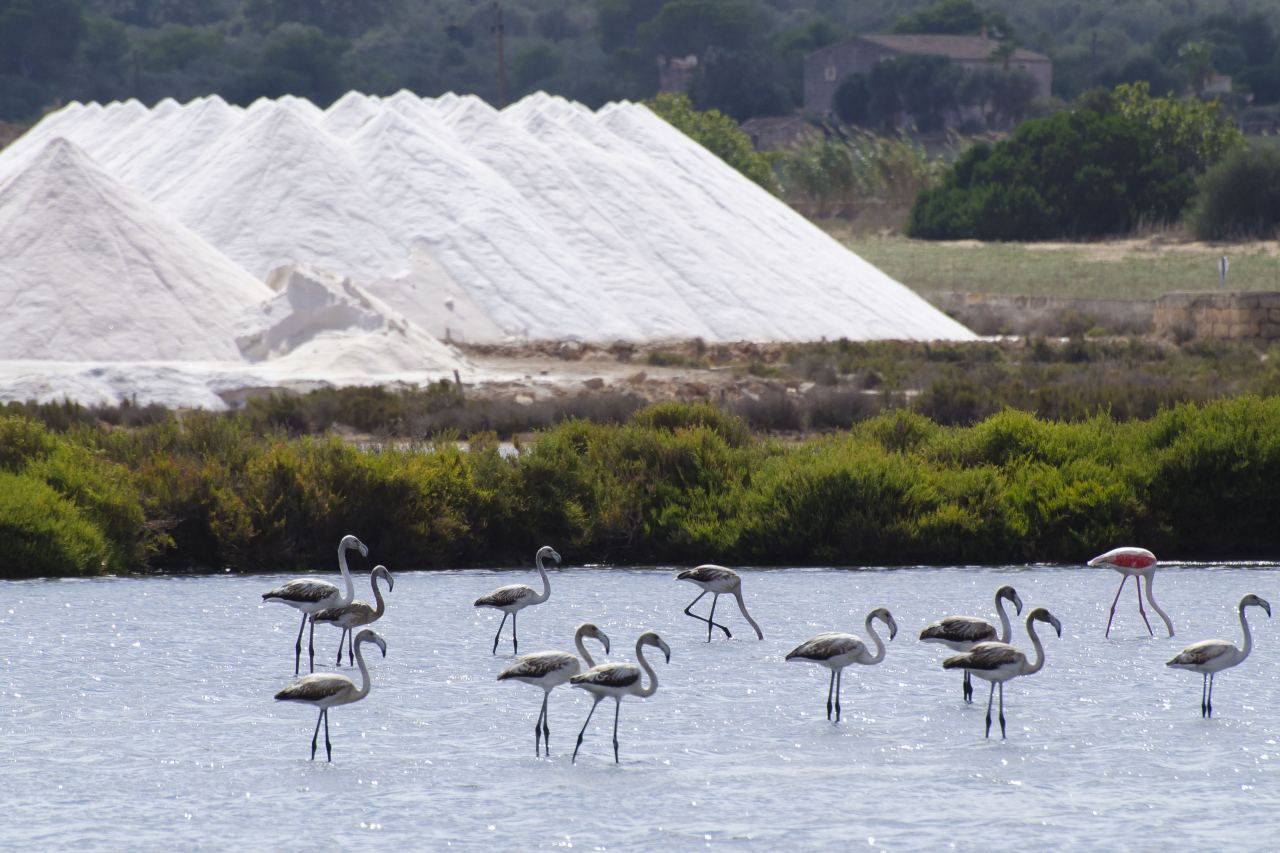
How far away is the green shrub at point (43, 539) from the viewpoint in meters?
12.1

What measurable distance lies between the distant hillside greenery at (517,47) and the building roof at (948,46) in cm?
279

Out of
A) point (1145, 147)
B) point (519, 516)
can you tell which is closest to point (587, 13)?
point (1145, 147)

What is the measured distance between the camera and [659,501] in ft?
44.7

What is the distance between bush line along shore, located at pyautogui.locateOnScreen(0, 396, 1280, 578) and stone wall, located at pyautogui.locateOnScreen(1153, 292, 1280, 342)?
15.9 m

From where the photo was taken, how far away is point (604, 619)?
35.3 ft

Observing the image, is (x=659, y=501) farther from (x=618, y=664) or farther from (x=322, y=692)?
(x=322, y=692)

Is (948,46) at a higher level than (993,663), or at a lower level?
higher

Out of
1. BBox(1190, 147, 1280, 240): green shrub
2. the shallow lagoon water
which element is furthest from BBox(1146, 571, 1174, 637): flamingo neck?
BBox(1190, 147, 1280, 240): green shrub

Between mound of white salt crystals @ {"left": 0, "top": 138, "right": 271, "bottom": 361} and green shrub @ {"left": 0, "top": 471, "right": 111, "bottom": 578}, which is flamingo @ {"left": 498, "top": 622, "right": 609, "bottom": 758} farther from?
mound of white salt crystals @ {"left": 0, "top": 138, "right": 271, "bottom": 361}

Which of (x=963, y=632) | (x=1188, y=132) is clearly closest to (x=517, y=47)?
(x=1188, y=132)

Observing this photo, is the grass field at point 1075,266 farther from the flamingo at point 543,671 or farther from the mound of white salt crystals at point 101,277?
the flamingo at point 543,671

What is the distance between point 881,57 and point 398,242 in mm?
69362

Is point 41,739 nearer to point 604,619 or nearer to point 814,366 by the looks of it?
point 604,619

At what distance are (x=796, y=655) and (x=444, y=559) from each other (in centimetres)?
540
